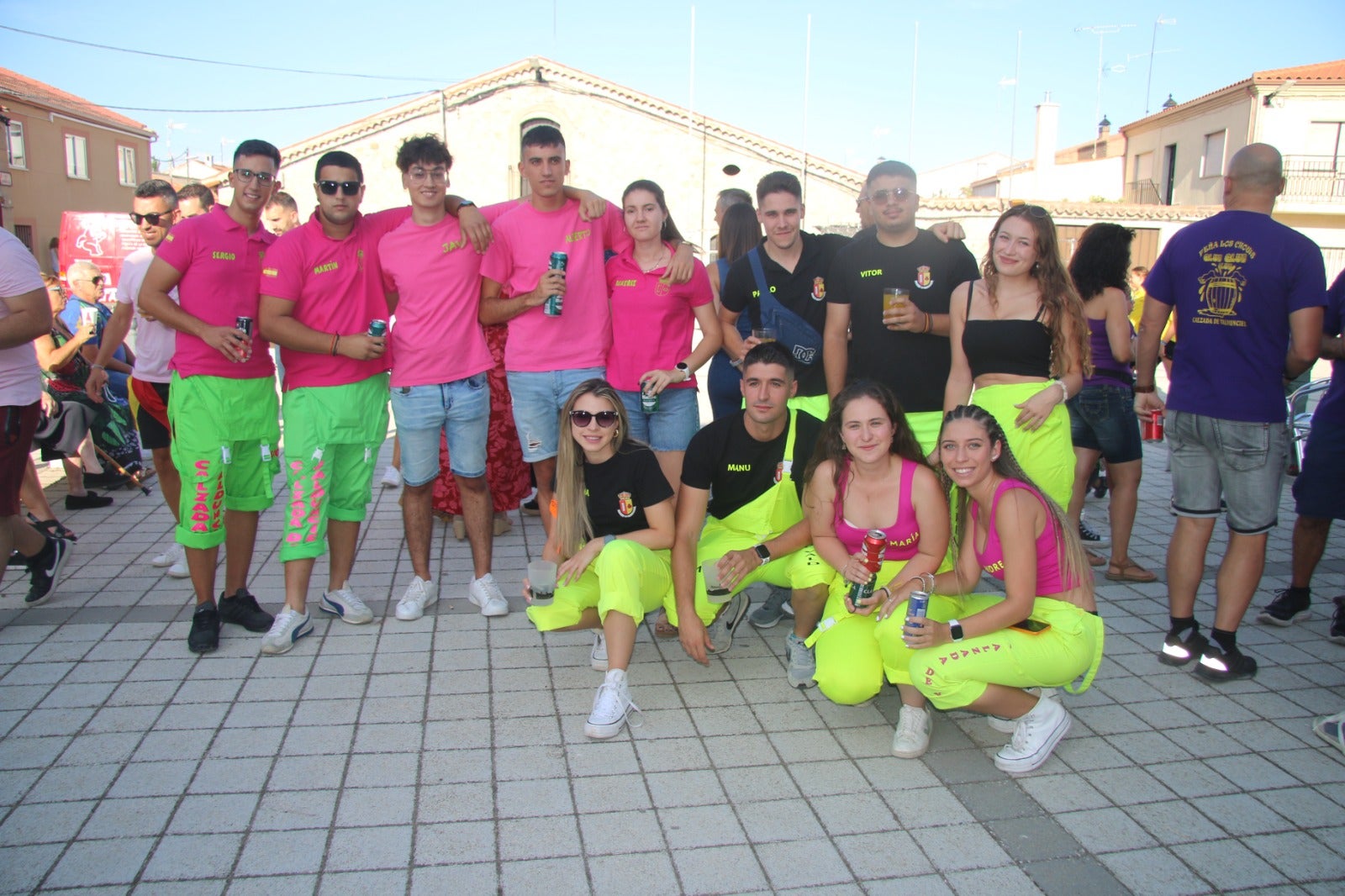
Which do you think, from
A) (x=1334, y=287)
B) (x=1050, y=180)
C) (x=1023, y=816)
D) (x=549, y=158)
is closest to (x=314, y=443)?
(x=549, y=158)

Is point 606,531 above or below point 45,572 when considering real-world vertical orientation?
above

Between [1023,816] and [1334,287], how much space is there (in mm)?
3137

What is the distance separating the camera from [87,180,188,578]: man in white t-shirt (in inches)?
197

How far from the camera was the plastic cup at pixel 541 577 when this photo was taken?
3.55 m

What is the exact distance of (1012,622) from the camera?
316 cm

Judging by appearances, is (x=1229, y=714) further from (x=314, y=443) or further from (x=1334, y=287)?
(x=314, y=443)

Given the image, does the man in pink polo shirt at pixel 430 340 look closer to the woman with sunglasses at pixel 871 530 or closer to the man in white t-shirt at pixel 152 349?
the man in white t-shirt at pixel 152 349

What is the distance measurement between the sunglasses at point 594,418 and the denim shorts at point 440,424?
926 mm

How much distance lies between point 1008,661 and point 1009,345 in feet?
4.71

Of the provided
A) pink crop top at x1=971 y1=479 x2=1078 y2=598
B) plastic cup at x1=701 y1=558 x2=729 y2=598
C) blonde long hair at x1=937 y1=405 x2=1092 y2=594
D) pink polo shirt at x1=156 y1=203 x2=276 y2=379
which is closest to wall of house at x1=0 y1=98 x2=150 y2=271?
pink polo shirt at x1=156 y1=203 x2=276 y2=379

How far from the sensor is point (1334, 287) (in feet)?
14.0

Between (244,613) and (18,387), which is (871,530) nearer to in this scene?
(244,613)

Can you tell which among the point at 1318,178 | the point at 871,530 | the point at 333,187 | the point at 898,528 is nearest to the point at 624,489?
the point at 871,530

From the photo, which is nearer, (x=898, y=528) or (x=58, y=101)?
(x=898, y=528)
